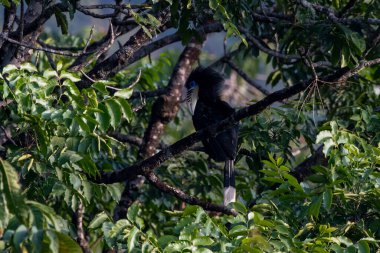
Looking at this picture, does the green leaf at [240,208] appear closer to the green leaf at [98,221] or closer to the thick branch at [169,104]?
the green leaf at [98,221]

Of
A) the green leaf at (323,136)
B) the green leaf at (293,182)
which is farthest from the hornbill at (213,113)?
the green leaf at (293,182)

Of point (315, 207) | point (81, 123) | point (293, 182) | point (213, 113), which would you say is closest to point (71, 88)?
point (81, 123)

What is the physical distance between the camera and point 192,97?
6008 millimetres

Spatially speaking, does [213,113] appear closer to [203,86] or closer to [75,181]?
[203,86]

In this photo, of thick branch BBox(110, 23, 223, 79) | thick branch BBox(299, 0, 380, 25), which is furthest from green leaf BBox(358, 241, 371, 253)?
thick branch BBox(110, 23, 223, 79)

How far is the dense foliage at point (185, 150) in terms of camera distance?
3172 millimetres

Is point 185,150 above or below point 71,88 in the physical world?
below

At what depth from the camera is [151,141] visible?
5746 millimetres

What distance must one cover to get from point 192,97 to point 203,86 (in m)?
0.12

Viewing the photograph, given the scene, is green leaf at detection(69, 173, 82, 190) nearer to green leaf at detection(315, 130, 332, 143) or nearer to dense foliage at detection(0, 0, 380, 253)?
dense foliage at detection(0, 0, 380, 253)

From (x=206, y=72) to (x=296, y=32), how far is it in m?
1.03

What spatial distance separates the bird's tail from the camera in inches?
211

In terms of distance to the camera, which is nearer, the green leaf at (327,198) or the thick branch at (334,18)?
the green leaf at (327,198)

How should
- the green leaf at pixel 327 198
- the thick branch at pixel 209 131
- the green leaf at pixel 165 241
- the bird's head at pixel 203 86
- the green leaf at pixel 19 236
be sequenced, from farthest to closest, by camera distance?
1. the bird's head at pixel 203 86
2. the thick branch at pixel 209 131
3. the green leaf at pixel 327 198
4. the green leaf at pixel 165 241
5. the green leaf at pixel 19 236
